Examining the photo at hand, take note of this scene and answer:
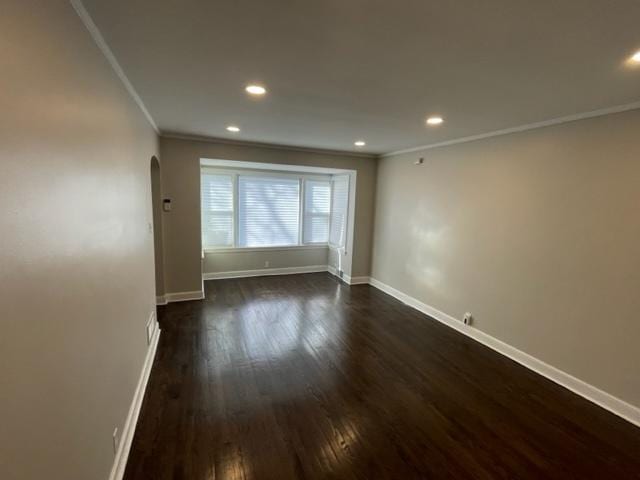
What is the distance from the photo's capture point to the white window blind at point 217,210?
5.65 meters

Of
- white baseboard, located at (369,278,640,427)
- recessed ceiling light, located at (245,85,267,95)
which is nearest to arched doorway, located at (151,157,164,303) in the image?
recessed ceiling light, located at (245,85,267,95)

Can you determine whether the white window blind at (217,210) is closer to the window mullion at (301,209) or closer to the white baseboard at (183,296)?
the white baseboard at (183,296)

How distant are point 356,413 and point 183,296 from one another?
3358mm

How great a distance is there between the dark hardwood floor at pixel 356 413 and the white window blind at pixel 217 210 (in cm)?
228

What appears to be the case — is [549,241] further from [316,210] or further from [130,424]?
[316,210]

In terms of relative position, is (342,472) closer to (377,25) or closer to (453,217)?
(377,25)

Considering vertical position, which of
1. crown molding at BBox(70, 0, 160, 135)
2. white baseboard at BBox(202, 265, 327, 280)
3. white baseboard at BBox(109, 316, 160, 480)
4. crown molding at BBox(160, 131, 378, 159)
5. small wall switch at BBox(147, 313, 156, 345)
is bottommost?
white baseboard at BBox(109, 316, 160, 480)

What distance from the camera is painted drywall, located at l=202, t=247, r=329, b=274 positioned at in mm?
5840

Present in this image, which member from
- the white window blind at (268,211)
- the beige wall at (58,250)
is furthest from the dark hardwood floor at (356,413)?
the white window blind at (268,211)

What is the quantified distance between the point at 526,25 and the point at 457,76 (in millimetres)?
577

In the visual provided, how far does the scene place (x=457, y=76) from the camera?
193 cm

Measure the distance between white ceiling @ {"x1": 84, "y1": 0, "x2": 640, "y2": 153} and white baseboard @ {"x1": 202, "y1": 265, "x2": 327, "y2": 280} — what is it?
357 centimetres

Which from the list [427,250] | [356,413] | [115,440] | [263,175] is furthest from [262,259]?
Answer: [115,440]

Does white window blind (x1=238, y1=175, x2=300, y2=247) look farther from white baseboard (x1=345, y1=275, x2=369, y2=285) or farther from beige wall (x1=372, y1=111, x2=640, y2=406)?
beige wall (x1=372, y1=111, x2=640, y2=406)
